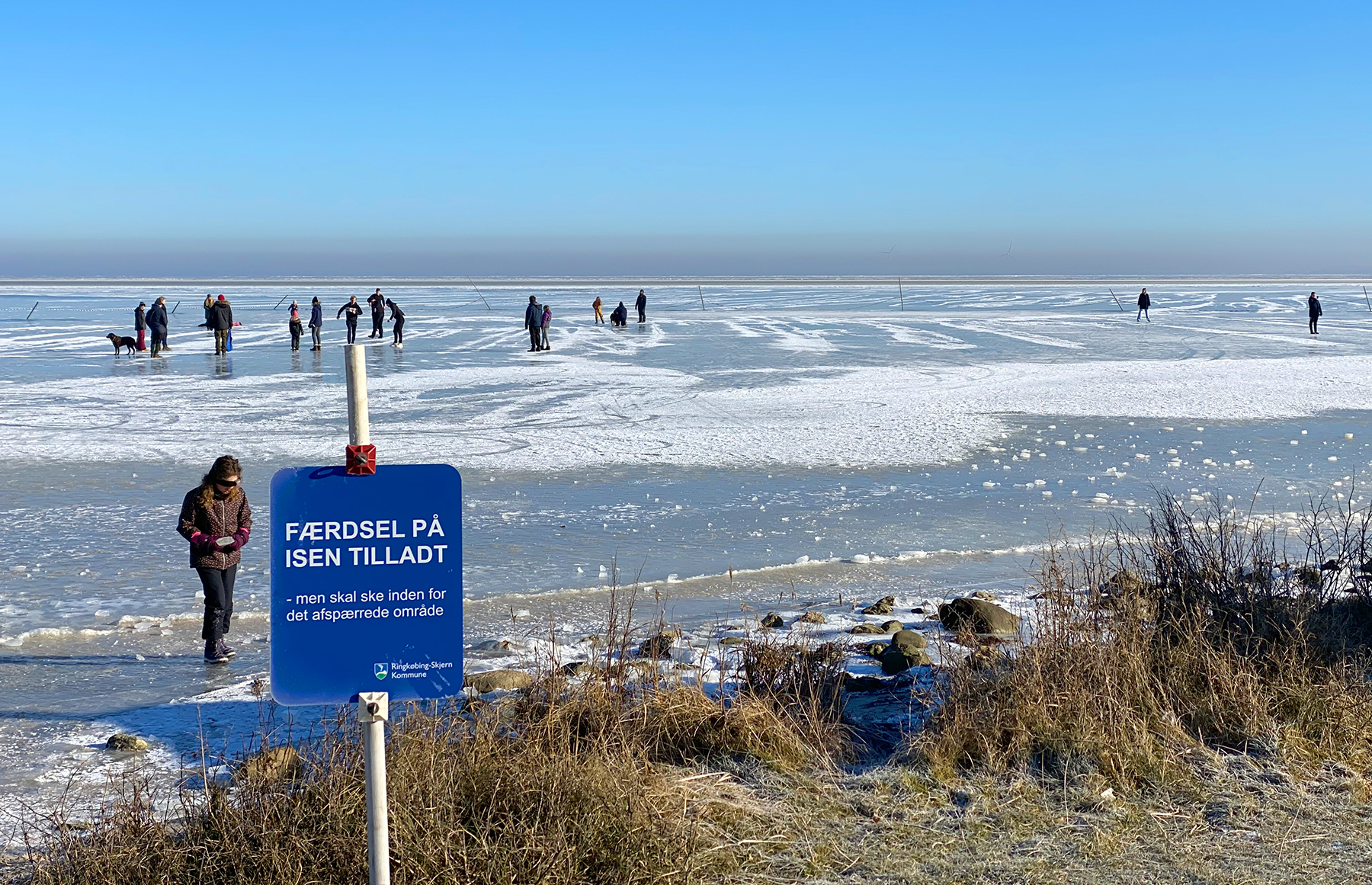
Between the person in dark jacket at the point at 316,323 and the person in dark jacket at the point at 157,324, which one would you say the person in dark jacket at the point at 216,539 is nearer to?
the person in dark jacket at the point at 157,324

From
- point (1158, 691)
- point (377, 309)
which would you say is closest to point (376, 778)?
point (1158, 691)

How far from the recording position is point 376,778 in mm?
3307

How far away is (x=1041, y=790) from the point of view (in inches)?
Answer: 195

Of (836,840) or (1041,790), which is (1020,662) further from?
(836,840)

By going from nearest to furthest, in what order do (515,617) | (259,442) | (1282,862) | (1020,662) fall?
(1282,862)
(1020,662)
(515,617)
(259,442)

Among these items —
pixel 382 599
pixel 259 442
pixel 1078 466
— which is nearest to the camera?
pixel 382 599

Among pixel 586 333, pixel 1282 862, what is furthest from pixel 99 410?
pixel 586 333

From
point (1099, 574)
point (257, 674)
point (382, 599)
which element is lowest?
point (257, 674)

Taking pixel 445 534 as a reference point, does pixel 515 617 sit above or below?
below

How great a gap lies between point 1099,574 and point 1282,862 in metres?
2.07

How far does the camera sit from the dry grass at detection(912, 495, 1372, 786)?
17.0 ft

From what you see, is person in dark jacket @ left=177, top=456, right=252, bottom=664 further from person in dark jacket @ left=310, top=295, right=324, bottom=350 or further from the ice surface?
person in dark jacket @ left=310, top=295, right=324, bottom=350

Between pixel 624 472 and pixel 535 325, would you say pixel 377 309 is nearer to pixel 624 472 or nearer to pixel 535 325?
pixel 535 325

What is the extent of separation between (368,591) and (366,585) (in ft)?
0.05
